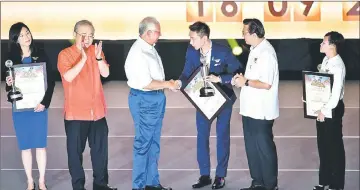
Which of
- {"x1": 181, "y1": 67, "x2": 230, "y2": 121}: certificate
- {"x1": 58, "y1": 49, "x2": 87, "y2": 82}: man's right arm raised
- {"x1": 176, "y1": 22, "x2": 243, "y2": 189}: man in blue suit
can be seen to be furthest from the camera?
{"x1": 181, "y1": 67, "x2": 230, "y2": 121}: certificate

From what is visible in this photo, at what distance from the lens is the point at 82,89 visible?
6098 millimetres

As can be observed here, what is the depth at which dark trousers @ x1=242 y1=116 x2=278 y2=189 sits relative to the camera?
246 inches

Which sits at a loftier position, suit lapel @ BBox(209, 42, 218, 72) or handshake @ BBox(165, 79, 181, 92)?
suit lapel @ BBox(209, 42, 218, 72)

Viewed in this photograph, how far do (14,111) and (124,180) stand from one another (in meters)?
1.41

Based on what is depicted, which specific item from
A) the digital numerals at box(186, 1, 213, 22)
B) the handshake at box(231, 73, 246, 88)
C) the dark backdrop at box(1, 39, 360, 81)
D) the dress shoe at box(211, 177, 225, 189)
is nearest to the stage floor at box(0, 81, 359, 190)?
the dress shoe at box(211, 177, 225, 189)

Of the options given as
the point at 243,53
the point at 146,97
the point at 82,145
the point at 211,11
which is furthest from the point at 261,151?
the point at 211,11

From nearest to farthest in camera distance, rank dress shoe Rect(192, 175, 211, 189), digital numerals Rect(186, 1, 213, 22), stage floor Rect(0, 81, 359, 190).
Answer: dress shoe Rect(192, 175, 211, 189)
stage floor Rect(0, 81, 359, 190)
digital numerals Rect(186, 1, 213, 22)

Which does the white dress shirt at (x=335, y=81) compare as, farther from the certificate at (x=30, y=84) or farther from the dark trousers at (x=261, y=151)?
the certificate at (x=30, y=84)

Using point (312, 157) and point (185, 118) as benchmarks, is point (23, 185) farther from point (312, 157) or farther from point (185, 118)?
point (185, 118)

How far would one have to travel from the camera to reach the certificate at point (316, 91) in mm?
6098

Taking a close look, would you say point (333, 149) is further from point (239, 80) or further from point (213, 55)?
point (213, 55)

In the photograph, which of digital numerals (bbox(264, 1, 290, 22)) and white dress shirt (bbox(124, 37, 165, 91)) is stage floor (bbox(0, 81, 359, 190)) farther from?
→ digital numerals (bbox(264, 1, 290, 22))

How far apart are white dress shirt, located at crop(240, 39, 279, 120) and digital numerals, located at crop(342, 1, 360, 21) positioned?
8.11 meters

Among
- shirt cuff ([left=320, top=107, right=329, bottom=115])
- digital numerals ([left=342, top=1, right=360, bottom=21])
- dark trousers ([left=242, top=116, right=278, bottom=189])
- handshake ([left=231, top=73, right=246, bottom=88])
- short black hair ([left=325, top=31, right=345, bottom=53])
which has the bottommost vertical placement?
dark trousers ([left=242, top=116, right=278, bottom=189])
